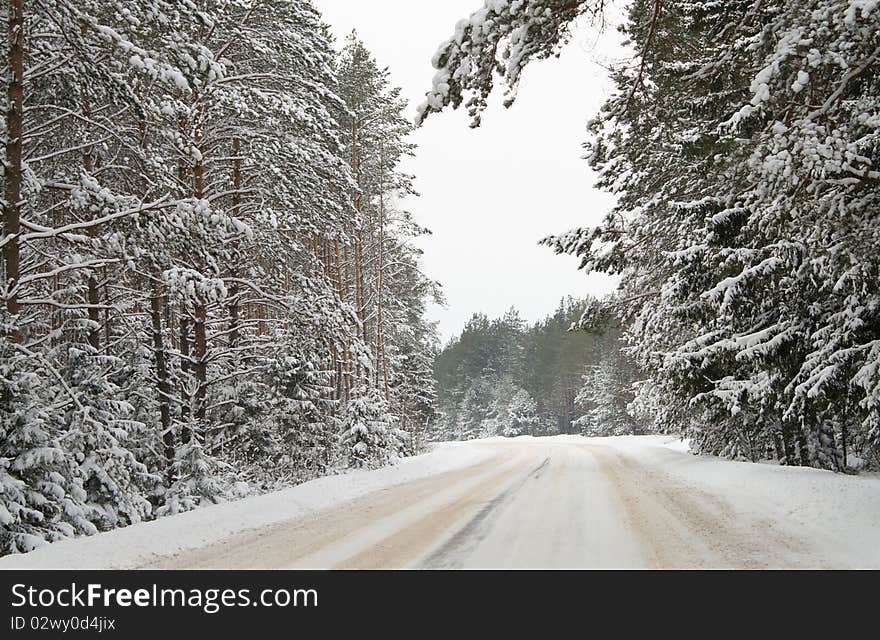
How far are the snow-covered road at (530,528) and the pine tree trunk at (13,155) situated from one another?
363 centimetres

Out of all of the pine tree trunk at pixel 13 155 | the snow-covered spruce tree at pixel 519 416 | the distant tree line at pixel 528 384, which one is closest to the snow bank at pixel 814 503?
the pine tree trunk at pixel 13 155

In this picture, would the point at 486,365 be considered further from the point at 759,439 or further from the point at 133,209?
the point at 133,209

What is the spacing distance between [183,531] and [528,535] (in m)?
4.00

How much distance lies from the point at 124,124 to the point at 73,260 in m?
4.70

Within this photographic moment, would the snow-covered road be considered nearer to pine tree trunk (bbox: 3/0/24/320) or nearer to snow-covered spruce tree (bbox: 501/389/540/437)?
pine tree trunk (bbox: 3/0/24/320)

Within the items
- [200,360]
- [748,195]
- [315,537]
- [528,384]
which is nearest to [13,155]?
[200,360]

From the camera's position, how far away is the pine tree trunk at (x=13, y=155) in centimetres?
720

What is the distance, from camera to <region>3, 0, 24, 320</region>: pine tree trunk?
720 centimetres

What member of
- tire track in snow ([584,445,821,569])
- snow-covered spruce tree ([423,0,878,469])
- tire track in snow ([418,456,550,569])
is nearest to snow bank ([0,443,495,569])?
tire track in snow ([418,456,550,569])

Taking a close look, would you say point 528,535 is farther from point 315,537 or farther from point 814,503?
point 814,503

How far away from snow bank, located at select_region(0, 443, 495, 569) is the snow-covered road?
0.07 feet

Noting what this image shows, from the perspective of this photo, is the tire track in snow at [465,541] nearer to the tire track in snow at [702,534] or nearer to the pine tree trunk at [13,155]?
the tire track in snow at [702,534]

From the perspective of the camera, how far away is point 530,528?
7062 mm
